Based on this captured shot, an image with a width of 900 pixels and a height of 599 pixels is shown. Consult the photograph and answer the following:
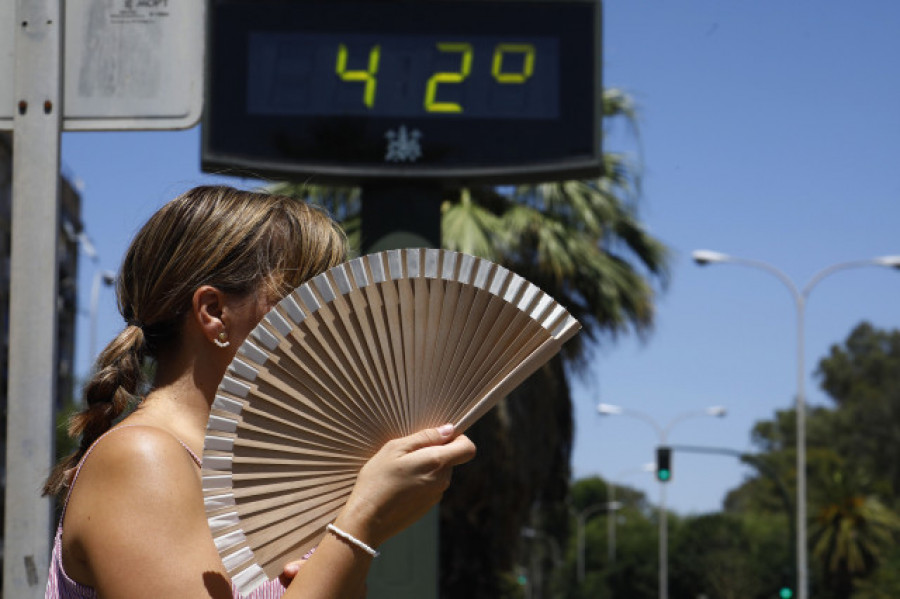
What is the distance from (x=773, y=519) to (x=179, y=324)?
79.6m

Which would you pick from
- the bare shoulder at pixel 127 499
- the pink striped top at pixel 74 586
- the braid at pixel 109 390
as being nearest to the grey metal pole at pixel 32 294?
the braid at pixel 109 390

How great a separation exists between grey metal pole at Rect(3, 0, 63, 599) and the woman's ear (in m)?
0.67

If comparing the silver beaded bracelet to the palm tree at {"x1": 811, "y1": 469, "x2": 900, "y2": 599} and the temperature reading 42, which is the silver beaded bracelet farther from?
the palm tree at {"x1": 811, "y1": 469, "x2": 900, "y2": 599}

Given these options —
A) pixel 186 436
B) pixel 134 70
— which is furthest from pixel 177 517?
pixel 134 70

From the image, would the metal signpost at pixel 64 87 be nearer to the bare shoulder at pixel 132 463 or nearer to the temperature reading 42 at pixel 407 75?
the bare shoulder at pixel 132 463

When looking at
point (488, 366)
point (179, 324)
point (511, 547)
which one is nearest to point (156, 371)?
point (179, 324)

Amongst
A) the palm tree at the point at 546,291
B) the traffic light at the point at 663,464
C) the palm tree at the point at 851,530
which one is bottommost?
the palm tree at the point at 851,530

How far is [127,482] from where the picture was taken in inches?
64.8

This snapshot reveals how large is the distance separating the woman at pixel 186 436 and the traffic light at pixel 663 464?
104 ft

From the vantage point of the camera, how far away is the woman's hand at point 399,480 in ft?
5.43

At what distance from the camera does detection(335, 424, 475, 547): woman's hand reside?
1656mm

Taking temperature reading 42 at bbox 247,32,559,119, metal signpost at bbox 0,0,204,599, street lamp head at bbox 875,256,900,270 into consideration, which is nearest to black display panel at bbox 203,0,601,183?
temperature reading 42 at bbox 247,32,559,119

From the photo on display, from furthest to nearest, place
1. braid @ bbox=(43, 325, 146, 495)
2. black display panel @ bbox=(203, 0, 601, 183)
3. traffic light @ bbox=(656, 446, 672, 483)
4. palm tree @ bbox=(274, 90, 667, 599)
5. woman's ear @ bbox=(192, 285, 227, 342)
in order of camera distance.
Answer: traffic light @ bbox=(656, 446, 672, 483) → palm tree @ bbox=(274, 90, 667, 599) → black display panel @ bbox=(203, 0, 601, 183) → braid @ bbox=(43, 325, 146, 495) → woman's ear @ bbox=(192, 285, 227, 342)

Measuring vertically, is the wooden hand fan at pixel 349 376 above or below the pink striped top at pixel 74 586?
above
